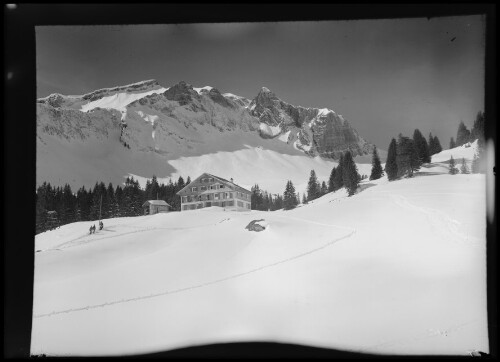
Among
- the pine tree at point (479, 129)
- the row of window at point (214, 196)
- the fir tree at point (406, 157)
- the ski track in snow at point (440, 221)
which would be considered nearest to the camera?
the pine tree at point (479, 129)

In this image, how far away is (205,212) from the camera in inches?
142

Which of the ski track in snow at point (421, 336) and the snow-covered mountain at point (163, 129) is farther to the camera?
the snow-covered mountain at point (163, 129)

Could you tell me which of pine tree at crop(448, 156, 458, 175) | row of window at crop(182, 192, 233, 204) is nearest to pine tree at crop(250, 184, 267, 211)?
row of window at crop(182, 192, 233, 204)

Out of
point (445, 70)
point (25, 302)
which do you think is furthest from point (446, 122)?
point (25, 302)

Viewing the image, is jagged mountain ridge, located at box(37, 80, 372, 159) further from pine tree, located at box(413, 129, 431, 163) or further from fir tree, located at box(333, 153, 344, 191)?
pine tree, located at box(413, 129, 431, 163)

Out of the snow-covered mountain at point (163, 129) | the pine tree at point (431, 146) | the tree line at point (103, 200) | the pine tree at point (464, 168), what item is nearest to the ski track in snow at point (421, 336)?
the pine tree at point (464, 168)

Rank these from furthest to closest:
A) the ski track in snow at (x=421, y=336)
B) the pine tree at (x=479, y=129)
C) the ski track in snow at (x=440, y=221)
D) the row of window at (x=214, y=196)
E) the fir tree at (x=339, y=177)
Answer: the row of window at (x=214, y=196) < the fir tree at (x=339, y=177) < the ski track in snow at (x=440, y=221) < the pine tree at (x=479, y=129) < the ski track in snow at (x=421, y=336)

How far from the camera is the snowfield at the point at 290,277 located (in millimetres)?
2916

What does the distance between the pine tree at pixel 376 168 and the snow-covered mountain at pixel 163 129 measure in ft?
0.35

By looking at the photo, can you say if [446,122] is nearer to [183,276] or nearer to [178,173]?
[178,173]

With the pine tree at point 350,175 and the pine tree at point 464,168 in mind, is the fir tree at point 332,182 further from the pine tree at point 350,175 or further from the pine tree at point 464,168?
the pine tree at point 464,168

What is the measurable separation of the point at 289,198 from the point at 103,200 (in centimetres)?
203

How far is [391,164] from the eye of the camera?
3.51m

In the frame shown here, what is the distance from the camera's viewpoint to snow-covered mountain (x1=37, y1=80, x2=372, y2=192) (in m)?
3.45
